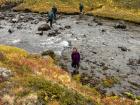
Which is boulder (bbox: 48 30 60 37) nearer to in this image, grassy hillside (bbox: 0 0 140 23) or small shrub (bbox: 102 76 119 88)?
grassy hillside (bbox: 0 0 140 23)

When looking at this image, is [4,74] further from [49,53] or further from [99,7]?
[99,7]

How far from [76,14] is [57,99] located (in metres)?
56.8

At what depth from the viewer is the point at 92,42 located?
53156mm

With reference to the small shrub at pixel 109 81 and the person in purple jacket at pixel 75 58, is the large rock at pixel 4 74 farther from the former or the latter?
the person in purple jacket at pixel 75 58

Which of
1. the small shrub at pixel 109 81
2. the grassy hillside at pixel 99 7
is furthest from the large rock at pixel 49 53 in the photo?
the grassy hillside at pixel 99 7

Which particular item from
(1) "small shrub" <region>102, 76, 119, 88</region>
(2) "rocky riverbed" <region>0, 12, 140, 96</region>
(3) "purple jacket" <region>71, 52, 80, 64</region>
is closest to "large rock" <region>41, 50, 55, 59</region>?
(2) "rocky riverbed" <region>0, 12, 140, 96</region>

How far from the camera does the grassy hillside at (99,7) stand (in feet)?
248

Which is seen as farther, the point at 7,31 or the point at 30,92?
the point at 7,31

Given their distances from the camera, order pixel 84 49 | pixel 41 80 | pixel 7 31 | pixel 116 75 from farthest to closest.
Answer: pixel 7 31 → pixel 84 49 → pixel 116 75 → pixel 41 80

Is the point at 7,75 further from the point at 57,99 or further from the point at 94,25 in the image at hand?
the point at 94,25

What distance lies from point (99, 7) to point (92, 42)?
3112cm

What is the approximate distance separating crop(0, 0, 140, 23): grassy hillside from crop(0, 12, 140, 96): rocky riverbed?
165 inches

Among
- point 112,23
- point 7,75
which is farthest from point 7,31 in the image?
point 7,75

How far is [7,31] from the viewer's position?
61188mm
